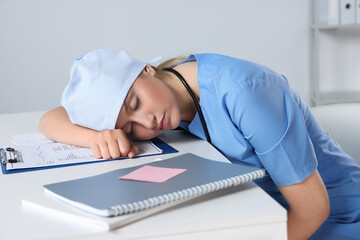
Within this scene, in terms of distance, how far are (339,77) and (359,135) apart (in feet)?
7.91

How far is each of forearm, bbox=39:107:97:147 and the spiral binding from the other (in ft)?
1.66

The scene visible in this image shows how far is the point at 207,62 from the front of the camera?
1.20 metres

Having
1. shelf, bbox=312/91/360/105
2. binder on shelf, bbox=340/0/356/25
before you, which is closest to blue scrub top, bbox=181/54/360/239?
binder on shelf, bbox=340/0/356/25

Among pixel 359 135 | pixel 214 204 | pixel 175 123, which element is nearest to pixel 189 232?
pixel 214 204

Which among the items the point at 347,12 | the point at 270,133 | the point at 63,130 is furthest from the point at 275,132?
the point at 347,12

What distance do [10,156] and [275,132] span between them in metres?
0.59

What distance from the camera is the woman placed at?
101cm

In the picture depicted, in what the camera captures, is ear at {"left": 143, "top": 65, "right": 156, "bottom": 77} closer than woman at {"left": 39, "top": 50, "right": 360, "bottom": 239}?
No

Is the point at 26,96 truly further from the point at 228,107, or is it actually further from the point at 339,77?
the point at 228,107

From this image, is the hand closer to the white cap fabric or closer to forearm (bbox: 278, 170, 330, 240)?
the white cap fabric

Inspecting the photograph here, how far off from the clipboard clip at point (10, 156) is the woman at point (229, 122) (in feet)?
0.48

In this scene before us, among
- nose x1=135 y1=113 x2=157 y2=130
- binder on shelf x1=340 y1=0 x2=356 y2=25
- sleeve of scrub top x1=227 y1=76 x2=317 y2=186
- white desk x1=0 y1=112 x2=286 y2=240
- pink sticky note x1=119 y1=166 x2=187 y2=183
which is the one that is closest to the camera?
white desk x1=0 y1=112 x2=286 y2=240

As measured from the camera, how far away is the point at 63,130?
1.26 m

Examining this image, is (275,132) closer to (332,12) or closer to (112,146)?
(112,146)
